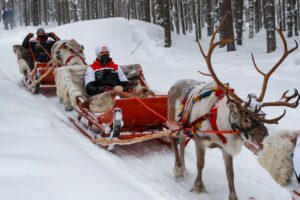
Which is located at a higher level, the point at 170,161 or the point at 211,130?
the point at 211,130

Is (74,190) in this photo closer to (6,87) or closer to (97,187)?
(97,187)

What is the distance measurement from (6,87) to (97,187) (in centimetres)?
615

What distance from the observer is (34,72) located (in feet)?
29.4

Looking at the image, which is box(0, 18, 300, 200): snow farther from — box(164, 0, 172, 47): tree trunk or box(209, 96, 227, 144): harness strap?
box(164, 0, 172, 47): tree trunk

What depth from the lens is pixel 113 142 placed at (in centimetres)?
564

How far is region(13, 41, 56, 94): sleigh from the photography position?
8883 mm

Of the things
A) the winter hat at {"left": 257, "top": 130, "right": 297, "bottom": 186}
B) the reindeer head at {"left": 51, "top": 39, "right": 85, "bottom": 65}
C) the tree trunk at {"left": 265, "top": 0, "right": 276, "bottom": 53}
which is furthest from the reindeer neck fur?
the tree trunk at {"left": 265, "top": 0, "right": 276, "bottom": 53}

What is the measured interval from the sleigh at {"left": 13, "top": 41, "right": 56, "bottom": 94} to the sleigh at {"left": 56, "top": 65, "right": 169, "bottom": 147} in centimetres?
224

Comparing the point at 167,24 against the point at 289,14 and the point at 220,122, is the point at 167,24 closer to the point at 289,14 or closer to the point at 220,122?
the point at 289,14

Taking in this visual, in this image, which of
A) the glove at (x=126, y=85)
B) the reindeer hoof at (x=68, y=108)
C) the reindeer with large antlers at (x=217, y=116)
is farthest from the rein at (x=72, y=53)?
the reindeer with large antlers at (x=217, y=116)

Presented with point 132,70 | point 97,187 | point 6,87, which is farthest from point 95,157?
point 6,87

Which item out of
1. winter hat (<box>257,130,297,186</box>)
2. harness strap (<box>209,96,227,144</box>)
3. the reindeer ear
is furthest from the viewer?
harness strap (<box>209,96,227,144</box>)

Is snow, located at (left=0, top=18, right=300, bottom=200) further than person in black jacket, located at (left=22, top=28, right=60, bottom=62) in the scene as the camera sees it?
No

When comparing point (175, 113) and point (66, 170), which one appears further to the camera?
point (175, 113)
